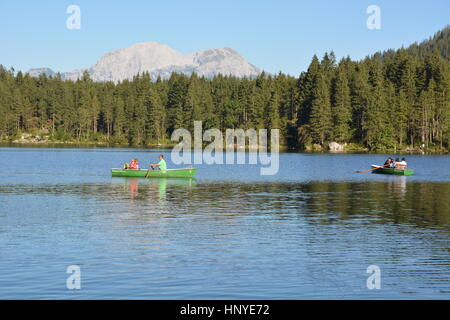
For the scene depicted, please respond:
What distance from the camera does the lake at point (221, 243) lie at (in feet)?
58.7

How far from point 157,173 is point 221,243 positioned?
35.1 metres

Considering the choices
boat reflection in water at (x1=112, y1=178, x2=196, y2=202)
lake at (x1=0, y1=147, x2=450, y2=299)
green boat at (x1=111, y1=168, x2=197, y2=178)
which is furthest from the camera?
green boat at (x1=111, y1=168, x2=197, y2=178)

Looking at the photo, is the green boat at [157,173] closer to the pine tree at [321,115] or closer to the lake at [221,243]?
the lake at [221,243]

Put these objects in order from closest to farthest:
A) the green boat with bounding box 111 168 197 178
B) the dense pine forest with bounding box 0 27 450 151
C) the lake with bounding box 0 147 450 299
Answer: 1. the lake with bounding box 0 147 450 299
2. the green boat with bounding box 111 168 197 178
3. the dense pine forest with bounding box 0 27 450 151

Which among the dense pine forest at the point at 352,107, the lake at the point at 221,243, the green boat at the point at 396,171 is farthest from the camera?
the dense pine forest at the point at 352,107

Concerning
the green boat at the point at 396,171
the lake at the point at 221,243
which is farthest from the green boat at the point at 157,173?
the green boat at the point at 396,171

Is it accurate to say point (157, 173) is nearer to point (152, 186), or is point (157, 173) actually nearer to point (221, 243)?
point (152, 186)

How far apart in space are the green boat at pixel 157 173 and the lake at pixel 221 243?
10.8m

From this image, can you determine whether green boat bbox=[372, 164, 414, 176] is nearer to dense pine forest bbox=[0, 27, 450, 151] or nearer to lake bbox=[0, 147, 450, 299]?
lake bbox=[0, 147, 450, 299]

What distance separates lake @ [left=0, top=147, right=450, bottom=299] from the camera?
705 inches

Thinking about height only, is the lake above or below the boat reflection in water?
below

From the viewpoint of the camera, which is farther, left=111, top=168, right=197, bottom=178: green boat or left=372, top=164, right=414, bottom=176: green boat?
left=372, top=164, right=414, bottom=176: green boat

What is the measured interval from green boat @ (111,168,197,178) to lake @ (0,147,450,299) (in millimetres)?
10838

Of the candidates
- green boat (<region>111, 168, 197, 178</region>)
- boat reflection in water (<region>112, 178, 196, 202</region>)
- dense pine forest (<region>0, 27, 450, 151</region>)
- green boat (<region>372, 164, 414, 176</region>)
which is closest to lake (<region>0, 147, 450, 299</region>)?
boat reflection in water (<region>112, 178, 196, 202</region>)
